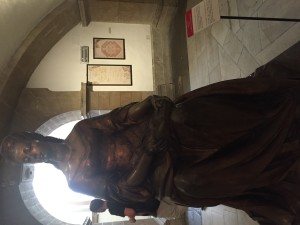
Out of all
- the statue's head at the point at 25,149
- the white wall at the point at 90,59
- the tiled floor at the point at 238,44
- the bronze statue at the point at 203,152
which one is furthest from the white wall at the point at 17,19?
the bronze statue at the point at 203,152

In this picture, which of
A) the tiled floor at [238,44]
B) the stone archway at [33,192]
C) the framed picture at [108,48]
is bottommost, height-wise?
the stone archway at [33,192]

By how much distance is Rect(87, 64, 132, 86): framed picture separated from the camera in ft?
21.8

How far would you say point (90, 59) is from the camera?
681 cm

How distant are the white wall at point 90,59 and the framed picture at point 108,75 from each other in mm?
88

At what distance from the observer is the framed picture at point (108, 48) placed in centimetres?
689

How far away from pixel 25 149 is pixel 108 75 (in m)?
4.90

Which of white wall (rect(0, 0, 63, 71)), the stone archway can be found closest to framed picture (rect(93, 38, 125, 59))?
white wall (rect(0, 0, 63, 71))

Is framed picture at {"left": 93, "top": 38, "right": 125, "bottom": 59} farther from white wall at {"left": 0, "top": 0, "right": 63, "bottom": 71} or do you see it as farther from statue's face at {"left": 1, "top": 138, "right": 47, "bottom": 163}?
statue's face at {"left": 1, "top": 138, "right": 47, "bottom": 163}

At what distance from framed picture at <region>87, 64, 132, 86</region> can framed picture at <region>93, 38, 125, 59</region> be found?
25 cm

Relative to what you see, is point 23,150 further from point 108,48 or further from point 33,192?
point 108,48

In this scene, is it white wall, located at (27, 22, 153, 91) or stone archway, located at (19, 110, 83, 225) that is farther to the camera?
white wall, located at (27, 22, 153, 91)

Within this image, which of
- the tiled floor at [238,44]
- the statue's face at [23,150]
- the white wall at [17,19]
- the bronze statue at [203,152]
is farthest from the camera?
the white wall at [17,19]

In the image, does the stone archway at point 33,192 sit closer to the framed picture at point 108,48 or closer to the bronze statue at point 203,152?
the framed picture at point 108,48

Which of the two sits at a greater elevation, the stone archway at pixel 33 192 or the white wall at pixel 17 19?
the white wall at pixel 17 19
